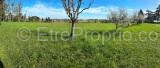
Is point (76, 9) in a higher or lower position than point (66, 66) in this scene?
higher

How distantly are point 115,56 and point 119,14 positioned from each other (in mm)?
51547

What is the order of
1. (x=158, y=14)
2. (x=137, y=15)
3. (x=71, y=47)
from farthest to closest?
(x=158, y=14) → (x=137, y=15) → (x=71, y=47)

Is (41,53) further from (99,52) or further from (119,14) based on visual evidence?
(119,14)

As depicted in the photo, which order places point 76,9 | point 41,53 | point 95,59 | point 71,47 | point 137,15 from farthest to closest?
point 137,15
point 76,9
point 71,47
point 41,53
point 95,59

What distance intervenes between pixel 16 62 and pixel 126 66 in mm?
4502

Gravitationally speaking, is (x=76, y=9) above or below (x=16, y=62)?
above

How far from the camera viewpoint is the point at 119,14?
6212cm

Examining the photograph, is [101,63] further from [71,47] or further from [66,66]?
[71,47]

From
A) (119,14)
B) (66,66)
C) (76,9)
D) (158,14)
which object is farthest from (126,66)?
(158,14)

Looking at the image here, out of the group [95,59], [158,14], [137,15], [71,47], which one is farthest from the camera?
[158,14]

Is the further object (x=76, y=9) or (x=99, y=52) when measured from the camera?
(x=76, y=9)

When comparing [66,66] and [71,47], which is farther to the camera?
[71,47]

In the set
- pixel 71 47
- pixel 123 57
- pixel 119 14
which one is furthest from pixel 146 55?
pixel 119 14

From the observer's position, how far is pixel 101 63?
10453mm
